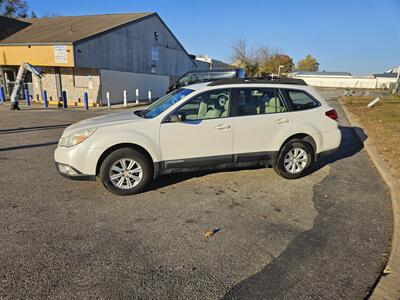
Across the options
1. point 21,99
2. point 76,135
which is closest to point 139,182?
point 76,135

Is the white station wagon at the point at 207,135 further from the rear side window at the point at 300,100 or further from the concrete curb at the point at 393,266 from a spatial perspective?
the concrete curb at the point at 393,266

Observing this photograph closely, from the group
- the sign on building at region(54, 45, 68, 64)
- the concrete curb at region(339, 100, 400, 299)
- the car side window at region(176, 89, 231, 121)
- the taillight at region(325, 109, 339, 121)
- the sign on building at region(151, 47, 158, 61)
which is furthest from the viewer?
the sign on building at region(151, 47, 158, 61)

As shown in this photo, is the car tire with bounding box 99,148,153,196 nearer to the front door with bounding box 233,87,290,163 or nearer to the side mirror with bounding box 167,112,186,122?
the side mirror with bounding box 167,112,186,122

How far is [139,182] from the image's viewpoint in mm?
4500

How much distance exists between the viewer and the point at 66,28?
2272 centimetres

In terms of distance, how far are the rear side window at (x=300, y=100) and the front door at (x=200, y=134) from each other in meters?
1.22

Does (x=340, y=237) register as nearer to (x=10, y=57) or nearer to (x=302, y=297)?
(x=302, y=297)

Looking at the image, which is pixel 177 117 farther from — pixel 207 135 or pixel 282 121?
pixel 282 121

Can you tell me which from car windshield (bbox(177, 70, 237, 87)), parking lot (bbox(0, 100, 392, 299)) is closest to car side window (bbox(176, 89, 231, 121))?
parking lot (bbox(0, 100, 392, 299))

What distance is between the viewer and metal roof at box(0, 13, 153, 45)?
63.6 feet

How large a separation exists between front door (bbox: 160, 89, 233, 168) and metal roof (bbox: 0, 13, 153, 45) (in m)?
15.9

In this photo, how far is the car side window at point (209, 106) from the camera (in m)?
4.75

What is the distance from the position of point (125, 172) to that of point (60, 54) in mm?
16671

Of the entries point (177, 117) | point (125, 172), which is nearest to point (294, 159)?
point (177, 117)
